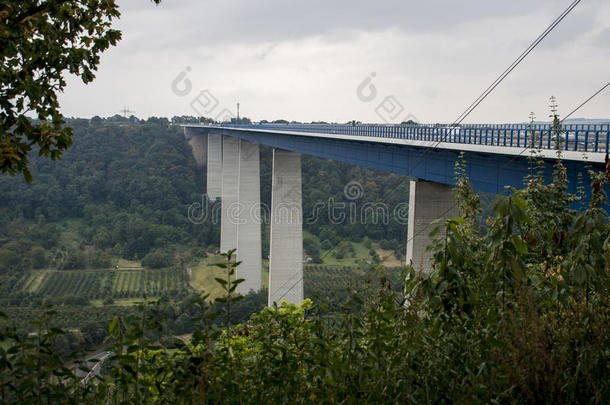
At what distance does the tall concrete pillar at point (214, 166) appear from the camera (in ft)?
171

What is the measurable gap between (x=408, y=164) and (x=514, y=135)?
4542mm

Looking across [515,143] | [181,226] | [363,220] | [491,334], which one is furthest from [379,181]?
[491,334]

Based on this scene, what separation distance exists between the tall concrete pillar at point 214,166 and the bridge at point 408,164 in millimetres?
11017

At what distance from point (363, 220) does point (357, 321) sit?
37.1 meters

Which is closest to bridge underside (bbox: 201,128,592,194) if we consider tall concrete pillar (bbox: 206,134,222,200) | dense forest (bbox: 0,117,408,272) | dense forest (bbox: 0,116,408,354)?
dense forest (bbox: 0,116,408,354)

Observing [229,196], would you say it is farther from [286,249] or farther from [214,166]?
[286,249]

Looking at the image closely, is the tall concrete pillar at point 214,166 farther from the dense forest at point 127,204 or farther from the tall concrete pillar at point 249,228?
the tall concrete pillar at point 249,228

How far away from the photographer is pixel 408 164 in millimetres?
14734

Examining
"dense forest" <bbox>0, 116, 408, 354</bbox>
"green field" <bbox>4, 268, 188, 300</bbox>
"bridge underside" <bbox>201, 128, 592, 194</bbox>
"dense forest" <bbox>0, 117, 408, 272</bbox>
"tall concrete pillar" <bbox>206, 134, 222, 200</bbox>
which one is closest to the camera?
"bridge underside" <bbox>201, 128, 592, 194</bbox>

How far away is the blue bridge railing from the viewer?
8.27 metres

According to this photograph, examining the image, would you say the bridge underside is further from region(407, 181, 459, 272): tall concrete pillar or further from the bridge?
region(407, 181, 459, 272): tall concrete pillar

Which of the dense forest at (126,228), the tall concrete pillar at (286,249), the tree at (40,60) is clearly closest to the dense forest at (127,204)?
the dense forest at (126,228)

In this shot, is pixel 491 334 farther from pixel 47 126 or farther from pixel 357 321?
pixel 47 126

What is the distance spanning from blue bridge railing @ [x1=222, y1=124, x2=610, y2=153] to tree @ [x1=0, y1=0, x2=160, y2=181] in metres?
5.66
